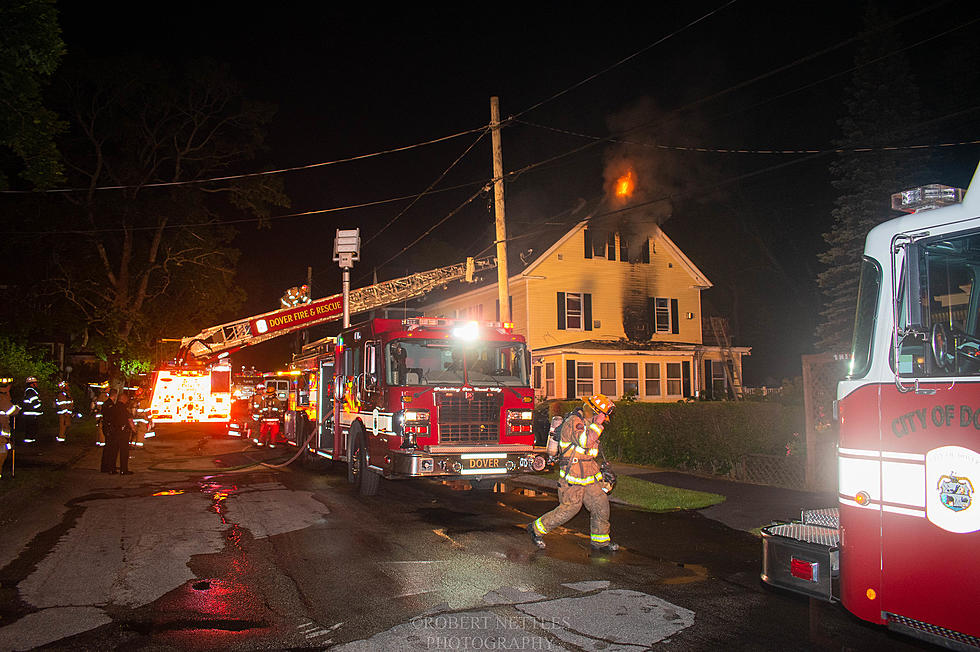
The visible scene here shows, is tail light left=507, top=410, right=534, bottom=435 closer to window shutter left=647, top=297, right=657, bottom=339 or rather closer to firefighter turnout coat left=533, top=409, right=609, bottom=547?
firefighter turnout coat left=533, top=409, right=609, bottom=547

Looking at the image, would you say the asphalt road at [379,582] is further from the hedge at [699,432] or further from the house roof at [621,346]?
the house roof at [621,346]

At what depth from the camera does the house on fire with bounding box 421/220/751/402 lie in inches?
1105

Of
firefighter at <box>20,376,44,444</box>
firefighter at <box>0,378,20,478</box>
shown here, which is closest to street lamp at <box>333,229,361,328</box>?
firefighter at <box>20,376,44,444</box>

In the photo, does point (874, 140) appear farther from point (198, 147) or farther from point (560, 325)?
point (198, 147)

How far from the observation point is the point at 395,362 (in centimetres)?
1080

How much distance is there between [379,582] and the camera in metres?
6.47

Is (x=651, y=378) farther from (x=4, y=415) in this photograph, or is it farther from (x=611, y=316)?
(x=4, y=415)

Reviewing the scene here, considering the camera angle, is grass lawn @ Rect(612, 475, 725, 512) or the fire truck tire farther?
the fire truck tire

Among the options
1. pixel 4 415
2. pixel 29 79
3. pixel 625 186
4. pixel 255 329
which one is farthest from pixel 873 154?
pixel 4 415

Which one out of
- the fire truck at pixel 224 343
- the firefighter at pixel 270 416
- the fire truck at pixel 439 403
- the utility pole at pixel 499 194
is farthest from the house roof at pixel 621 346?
the fire truck at pixel 439 403

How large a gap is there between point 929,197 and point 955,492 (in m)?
1.68

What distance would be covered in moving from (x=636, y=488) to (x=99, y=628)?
862cm

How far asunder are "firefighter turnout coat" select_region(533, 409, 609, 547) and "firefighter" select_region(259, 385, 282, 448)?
44.5 feet

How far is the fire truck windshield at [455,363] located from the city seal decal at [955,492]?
7622 millimetres
